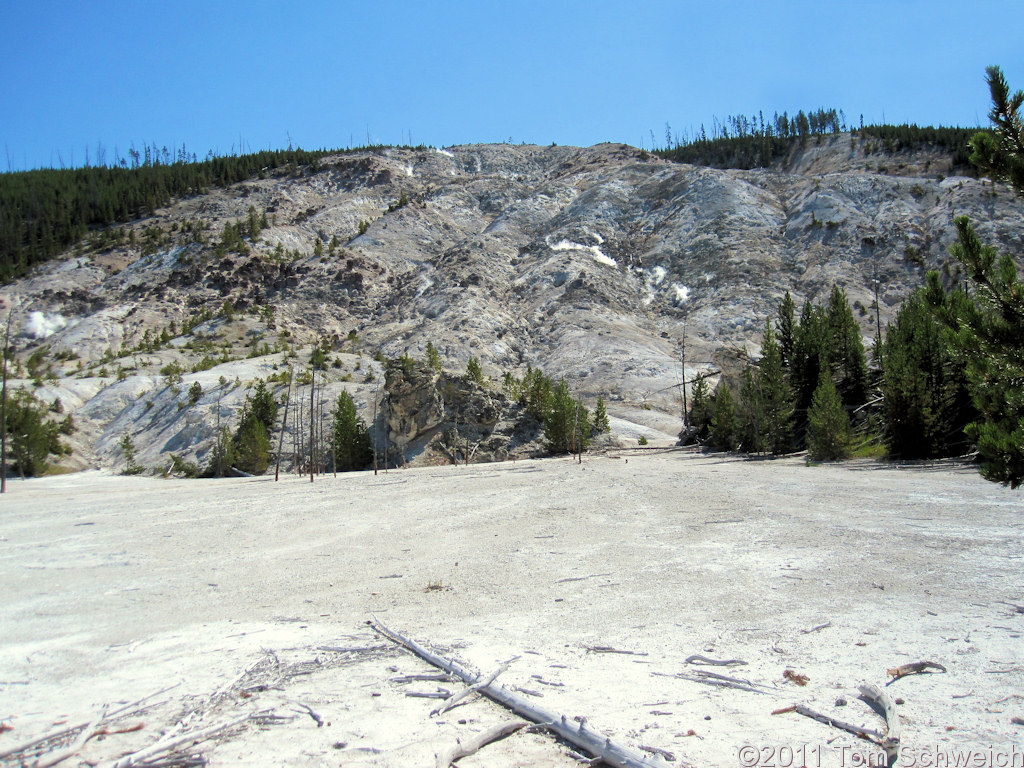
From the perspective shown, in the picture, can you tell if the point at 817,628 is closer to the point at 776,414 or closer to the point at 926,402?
the point at 926,402

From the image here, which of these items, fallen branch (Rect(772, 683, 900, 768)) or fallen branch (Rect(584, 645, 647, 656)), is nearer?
fallen branch (Rect(772, 683, 900, 768))

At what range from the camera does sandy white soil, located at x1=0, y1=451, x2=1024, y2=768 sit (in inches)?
183

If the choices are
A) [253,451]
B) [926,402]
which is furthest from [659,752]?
[253,451]

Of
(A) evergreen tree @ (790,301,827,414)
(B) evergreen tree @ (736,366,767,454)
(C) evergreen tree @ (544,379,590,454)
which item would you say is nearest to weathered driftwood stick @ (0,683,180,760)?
(B) evergreen tree @ (736,366,767,454)

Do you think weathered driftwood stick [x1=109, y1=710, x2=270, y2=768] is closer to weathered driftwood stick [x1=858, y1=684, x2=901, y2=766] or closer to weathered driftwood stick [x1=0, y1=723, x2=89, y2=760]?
weathered driftwood stick [x1=0, y1=723, x2=89, y2=760]

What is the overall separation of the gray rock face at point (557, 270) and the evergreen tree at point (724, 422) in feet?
36.7

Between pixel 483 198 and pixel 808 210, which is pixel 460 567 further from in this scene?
pixel 483 198

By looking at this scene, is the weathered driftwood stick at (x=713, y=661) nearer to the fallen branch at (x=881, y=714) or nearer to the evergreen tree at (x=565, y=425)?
the fallen branch at (x=881, y=714)

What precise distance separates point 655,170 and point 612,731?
96473 millimetres

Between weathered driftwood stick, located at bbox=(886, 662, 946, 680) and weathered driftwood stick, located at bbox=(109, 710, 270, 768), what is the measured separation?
527 centimetres

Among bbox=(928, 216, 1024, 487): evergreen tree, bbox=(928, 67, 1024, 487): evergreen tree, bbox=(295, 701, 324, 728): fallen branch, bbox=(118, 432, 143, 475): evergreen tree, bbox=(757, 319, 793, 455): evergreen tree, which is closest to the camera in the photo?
bbox=(295, 701, 324, 728): fallen branch

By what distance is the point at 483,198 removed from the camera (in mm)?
97188

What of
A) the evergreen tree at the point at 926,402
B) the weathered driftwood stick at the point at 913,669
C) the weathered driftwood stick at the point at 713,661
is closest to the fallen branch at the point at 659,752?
the weathered driftwood stick at the point at 713,661

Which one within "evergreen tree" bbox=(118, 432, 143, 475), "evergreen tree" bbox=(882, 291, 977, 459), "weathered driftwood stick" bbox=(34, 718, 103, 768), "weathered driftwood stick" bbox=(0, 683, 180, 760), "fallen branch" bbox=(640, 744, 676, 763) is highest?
"evergreen tree" bbox=(882, 291, 977, 459)
